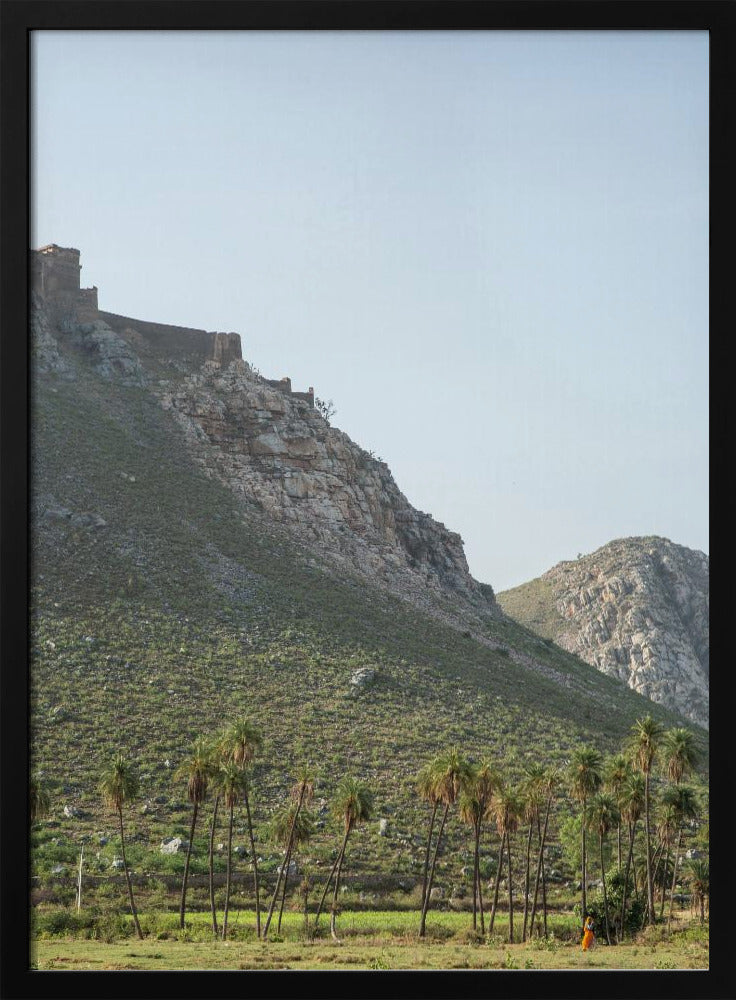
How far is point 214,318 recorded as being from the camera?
119ft

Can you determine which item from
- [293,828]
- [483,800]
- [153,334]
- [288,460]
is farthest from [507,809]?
[153,334]

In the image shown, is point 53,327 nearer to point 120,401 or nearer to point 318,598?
point 120,401

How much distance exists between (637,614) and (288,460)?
12441mm

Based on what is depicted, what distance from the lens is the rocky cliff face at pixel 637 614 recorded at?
3584 cm

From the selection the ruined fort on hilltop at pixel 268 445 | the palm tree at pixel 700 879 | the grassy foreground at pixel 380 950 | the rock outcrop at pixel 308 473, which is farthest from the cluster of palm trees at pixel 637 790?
the rock outcrop at pixel 308 473

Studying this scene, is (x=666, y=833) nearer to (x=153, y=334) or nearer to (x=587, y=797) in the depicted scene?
(x=587, y=797)

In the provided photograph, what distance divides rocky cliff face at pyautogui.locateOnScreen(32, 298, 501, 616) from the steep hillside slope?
0.29ft

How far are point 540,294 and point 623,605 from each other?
29.8m

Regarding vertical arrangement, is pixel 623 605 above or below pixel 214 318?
below

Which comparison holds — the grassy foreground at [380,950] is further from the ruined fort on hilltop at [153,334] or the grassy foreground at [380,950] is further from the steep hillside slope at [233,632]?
the ruined fort on hilltop at [153,334]

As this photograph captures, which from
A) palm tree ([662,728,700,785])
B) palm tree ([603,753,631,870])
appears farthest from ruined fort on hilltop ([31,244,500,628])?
palm tree ([662,728,700,785])

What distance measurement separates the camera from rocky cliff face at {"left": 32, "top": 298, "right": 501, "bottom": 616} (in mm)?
33594

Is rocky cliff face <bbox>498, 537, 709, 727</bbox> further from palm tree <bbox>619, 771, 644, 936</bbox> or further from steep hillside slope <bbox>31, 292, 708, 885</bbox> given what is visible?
palm tree <bbox>619, 771, 644, 936</bbox>
